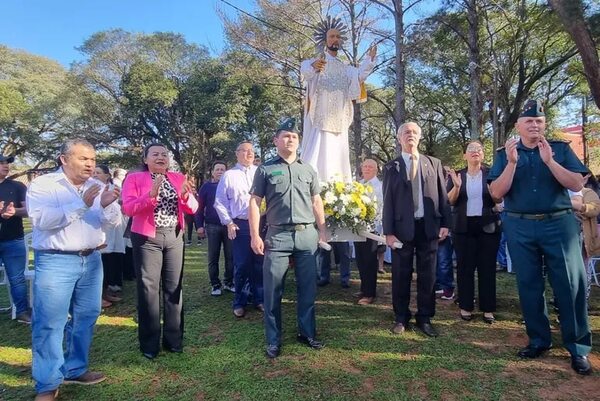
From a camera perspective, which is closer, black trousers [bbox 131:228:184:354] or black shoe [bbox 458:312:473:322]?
black trousers [bbox 131:228:184:354]

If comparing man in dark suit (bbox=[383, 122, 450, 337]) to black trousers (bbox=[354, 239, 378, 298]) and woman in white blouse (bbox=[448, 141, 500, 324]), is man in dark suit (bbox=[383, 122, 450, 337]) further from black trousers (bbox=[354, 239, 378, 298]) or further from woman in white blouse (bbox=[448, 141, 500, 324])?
black trousers (bbox=[354, 239, 378, 298])

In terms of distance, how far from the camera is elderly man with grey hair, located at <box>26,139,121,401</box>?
2982 mm

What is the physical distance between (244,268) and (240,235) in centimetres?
42

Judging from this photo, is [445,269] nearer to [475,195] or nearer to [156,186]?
[475,195]

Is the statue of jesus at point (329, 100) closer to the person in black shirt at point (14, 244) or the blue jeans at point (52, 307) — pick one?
the blue jeans at point (52, 307)

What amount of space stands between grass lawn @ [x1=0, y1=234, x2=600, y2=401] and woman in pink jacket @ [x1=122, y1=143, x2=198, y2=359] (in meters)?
0.26

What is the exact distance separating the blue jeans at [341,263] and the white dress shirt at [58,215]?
3.52 metres

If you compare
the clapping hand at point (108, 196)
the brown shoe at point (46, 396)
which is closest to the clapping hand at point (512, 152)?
the clapping hand at point (108, 196)

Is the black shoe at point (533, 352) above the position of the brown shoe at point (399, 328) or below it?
below

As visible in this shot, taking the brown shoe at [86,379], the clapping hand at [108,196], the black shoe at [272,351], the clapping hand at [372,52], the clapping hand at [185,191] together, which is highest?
the clapping hand at [372,52]

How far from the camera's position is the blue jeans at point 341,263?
6.12 m

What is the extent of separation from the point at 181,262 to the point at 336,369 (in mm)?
1774

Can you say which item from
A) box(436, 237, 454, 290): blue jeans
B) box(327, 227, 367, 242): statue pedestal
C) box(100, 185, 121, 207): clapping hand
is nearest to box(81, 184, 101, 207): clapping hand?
box(100, 185, 121, 207): clapping hand

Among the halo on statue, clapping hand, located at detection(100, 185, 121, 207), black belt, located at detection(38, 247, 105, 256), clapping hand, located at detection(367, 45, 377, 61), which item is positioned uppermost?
the halo on statue
